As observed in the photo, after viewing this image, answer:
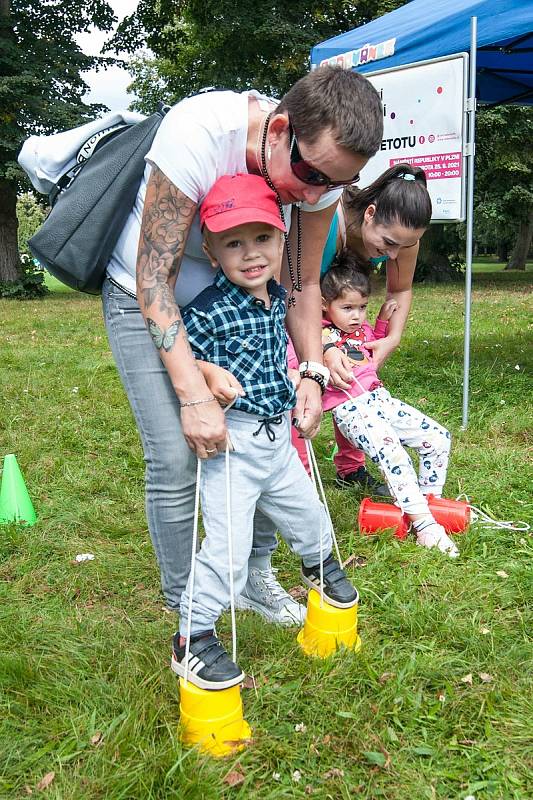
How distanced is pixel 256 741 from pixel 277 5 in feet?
60.9

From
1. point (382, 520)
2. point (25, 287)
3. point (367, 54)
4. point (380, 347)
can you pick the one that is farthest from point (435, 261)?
point (382, 520)

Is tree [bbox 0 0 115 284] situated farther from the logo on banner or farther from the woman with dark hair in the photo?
the woman with dark hair

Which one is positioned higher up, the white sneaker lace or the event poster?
the event poster

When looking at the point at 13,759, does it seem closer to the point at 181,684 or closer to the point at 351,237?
the point at 181,684

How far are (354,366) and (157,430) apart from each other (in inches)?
61.1

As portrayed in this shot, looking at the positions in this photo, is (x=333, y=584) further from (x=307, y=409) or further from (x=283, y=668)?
(x=307, y=409)

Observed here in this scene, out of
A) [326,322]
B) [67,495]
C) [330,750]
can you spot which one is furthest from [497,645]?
[67,495]

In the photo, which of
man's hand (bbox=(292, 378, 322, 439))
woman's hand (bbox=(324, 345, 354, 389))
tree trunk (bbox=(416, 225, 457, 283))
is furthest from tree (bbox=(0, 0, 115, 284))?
man's hand (bbox=(292, 378, 322, 439))

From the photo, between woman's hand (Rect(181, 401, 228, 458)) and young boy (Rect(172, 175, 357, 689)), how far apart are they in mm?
117

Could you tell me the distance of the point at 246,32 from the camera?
56.6ft

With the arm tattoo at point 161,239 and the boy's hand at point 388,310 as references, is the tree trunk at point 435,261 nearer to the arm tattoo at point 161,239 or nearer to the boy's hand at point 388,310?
the boy's hand at point 388,310

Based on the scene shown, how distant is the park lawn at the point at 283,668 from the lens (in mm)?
1876

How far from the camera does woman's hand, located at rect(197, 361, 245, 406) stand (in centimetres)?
198

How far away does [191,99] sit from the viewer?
1969 mm
